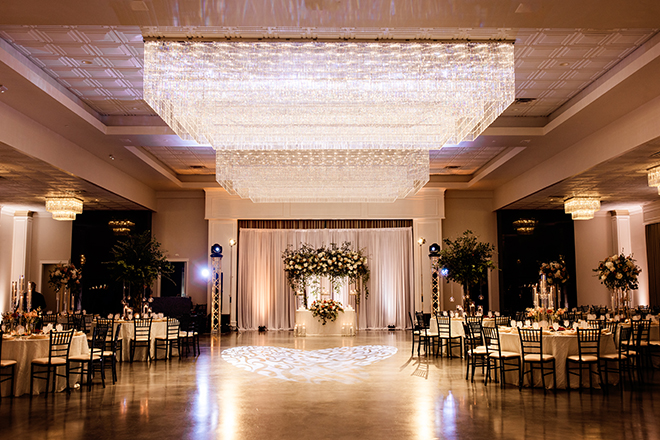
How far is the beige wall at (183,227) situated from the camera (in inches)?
691

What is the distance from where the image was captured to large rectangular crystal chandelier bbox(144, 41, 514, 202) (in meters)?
5.91

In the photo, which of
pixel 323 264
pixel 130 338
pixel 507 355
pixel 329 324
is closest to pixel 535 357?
pixel 507 355

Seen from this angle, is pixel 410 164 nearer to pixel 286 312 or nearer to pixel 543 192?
pixel 543 192

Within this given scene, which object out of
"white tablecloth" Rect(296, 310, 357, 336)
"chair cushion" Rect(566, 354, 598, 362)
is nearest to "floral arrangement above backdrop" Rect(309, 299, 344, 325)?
"white tablecloth" Rect(296, 310, 357, 336)

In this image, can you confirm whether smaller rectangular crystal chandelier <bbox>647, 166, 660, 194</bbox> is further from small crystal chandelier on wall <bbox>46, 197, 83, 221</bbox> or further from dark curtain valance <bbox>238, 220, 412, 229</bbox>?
small crystal chandelier on wall <bbox>46, 197, 83, 221</bbox>

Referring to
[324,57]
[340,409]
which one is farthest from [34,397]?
[324,57]

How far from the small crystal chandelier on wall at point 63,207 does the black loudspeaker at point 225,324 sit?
5384 millimetres

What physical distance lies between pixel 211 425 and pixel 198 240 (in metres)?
12.2

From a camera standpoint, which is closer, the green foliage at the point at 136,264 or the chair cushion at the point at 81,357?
the chair cushion at the point at 81,357

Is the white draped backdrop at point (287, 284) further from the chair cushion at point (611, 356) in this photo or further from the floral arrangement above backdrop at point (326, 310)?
the chair cushion at point (611, 356)

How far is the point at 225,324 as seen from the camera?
16.6 meters

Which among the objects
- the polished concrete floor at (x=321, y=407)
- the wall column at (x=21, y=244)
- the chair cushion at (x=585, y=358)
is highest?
the wall column at (x=21, y=244)

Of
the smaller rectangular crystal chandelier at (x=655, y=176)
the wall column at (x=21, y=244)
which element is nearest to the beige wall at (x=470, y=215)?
the smaller rectangular crystal chandelier at (x=655, y=176)

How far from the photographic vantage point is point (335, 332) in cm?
1480
